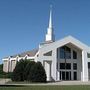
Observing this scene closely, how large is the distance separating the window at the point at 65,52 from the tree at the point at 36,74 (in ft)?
40.6

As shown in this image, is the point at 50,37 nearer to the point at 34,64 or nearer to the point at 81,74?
the point at 81,74

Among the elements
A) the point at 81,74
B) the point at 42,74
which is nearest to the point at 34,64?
the point at 42,74

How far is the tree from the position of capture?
46.1 meters

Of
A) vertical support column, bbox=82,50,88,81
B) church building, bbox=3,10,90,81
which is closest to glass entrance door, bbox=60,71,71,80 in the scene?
church building, bbox=3,10,90,81

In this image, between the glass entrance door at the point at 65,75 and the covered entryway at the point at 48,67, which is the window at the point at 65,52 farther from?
the covered entryway at the point at 48,67

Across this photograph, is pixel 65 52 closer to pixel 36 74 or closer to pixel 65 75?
pixel 65 75

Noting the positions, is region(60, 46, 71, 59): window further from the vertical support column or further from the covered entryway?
the covered entryway

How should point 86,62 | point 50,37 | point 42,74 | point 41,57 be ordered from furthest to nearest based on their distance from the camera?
point 50,37, point 86,62, point 41,57, point 42,74

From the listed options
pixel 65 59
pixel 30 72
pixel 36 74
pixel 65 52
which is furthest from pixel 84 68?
pixel 30 72

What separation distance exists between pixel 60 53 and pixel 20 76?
547 inches

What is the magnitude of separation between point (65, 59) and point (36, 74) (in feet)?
45.3

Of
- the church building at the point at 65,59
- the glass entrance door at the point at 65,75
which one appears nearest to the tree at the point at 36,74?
the church building at the point at 65,59

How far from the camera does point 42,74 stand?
46656 mm

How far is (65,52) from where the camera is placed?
59281 mm
